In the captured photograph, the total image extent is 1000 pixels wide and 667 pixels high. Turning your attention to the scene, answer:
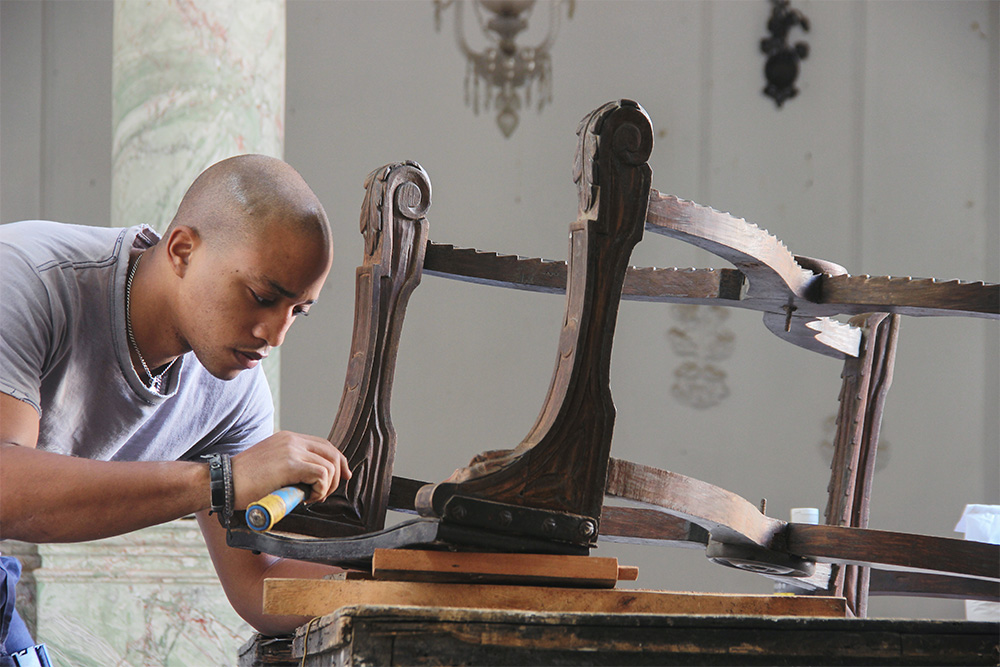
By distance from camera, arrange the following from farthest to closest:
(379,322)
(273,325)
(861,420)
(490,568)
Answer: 1. (861,420)
2. (273,325)
3. (379,322)
4. (490,568)

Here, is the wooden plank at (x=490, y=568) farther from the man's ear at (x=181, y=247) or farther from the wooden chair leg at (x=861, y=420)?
the wooden chair leg at (x=861, y=420)

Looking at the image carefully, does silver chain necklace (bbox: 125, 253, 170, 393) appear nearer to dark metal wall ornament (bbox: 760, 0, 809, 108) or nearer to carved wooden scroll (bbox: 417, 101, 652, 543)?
carved wooden scroll (bbox: 417, 101, 652, 543)

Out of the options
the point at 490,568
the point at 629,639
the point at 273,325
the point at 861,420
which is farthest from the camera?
the point at 861,420

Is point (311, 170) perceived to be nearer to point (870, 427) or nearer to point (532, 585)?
point (870, 427)

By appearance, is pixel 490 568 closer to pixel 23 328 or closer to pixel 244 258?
pixel 244 258

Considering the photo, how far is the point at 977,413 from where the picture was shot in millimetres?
7434

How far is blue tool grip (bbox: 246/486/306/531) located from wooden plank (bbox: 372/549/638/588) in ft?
0.72

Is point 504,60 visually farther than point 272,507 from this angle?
Yes

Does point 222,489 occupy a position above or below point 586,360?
below

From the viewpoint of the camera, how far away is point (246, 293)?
202cm

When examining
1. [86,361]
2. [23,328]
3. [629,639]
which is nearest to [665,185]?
[86,361]

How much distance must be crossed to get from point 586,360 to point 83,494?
91 cm

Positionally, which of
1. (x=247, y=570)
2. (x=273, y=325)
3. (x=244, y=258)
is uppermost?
(x=244, y=258)

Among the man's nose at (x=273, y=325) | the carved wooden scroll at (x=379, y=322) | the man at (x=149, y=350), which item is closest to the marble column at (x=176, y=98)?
the man at (x=149, y=350)
